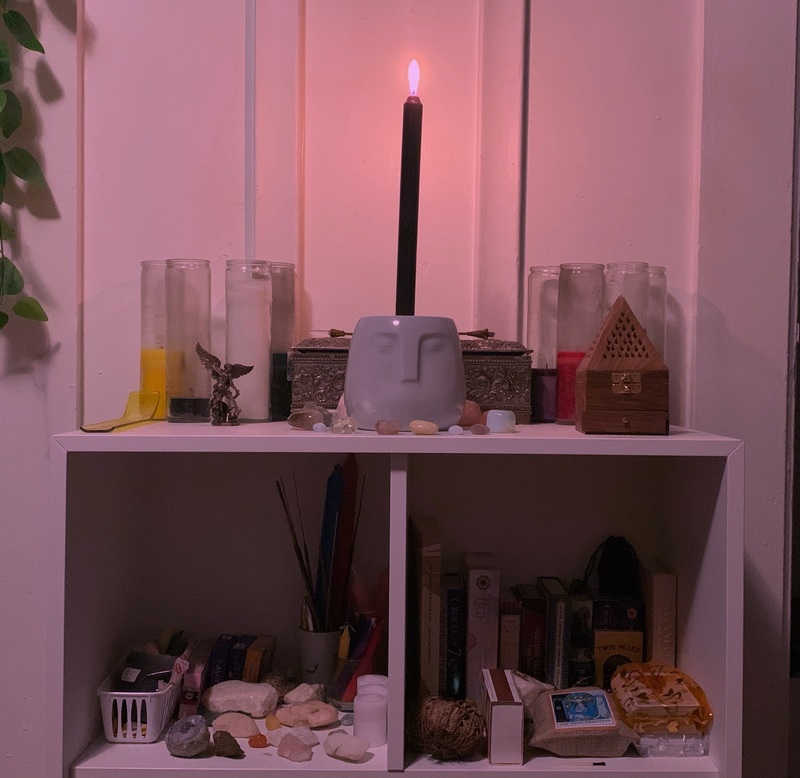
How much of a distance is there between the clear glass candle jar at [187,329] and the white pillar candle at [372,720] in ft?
1.26

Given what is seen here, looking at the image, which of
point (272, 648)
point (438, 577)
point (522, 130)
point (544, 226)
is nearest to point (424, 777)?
point (438, 577)

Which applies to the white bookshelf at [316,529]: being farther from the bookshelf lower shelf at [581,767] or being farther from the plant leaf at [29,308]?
the plant leaf at [29,308]

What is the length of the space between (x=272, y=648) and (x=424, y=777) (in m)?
0.31

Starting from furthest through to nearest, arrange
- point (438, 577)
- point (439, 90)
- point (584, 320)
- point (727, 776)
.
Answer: point (439, 90)
point (584, 320)
point (438, 577)
point (727, 776)

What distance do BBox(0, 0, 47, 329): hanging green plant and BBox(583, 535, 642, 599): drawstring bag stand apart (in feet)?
2.67

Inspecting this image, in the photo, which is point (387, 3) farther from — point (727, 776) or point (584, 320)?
point (727, 776)

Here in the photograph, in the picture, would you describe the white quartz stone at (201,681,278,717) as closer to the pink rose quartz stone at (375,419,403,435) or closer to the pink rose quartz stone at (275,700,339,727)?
the pink rose quartz stone at (275,700,339,727)

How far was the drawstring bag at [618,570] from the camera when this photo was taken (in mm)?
971

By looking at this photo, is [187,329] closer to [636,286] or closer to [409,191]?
[409,191]

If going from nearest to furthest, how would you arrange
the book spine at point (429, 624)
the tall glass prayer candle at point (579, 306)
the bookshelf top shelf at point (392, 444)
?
the bookshelf top shelf at point (392, 444), the book spine at point (429, 624), the tall glass prayer candle at point (579, 306)

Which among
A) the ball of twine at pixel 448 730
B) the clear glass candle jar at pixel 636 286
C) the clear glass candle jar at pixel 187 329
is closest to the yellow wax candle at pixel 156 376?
the clear glass candle jar at pixel 187 329

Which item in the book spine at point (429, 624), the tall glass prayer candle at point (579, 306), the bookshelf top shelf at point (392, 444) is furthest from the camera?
the tall glass prayer candle at point (579, 306)

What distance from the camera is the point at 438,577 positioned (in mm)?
888

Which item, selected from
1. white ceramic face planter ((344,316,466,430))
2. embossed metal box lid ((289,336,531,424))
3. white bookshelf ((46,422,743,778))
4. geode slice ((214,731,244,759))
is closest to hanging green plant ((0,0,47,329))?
white bookshelf ((46,422,743,778))
